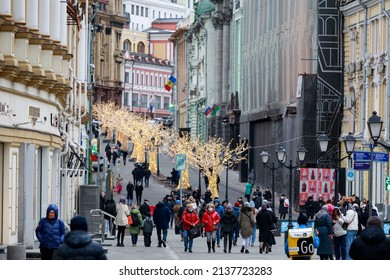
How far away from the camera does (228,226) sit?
37.1 metres

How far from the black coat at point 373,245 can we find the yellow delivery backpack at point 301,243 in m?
7.60

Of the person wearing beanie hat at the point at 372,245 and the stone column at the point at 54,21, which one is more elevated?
the stone column at the point at 54,21

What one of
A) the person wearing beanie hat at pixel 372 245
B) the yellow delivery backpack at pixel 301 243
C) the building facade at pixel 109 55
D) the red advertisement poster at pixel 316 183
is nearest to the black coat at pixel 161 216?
the red advertisement poster at pixel 316 183

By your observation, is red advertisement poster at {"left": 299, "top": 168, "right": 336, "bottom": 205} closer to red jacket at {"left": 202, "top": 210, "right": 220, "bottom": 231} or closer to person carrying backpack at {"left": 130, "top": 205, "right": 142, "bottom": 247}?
person carrying backpack at {"left": 130, "top": 205, "right": 142, "bottom": 247}

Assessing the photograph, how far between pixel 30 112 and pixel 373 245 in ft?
45.6

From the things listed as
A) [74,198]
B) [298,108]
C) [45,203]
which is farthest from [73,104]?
[298,108]

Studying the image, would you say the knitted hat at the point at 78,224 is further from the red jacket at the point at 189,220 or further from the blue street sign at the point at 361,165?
the red jacket at the point at 189,220

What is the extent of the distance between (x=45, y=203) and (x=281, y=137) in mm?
42953

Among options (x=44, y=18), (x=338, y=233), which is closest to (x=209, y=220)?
(x=338, y=233)

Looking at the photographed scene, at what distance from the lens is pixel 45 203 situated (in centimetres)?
3191

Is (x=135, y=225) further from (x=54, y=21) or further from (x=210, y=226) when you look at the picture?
(x=54, y=21)

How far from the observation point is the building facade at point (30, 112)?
86.6 feet

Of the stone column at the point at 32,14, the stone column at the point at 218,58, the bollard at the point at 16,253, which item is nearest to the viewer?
the bollard at the point at 16,253
